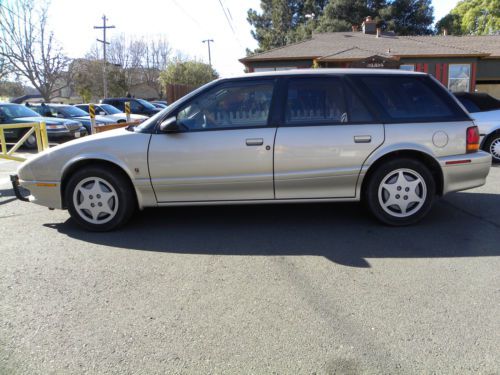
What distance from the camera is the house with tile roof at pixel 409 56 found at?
72.3 feet

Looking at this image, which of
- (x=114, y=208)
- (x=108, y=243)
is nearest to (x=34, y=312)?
(x=108, y=243)

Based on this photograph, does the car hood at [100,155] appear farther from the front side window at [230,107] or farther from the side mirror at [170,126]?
the front side window at [230,107]

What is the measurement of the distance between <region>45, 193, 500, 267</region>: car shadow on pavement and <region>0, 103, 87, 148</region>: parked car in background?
9.34 metres

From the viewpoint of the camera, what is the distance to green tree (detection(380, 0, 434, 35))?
119 feet

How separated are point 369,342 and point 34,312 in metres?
2.38

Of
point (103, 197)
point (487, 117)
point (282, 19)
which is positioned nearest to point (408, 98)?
point (103, 197)

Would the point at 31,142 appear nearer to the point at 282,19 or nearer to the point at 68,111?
the point at 68,111

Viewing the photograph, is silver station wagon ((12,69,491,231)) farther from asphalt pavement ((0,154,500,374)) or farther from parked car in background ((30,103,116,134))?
parked car in background ((30,103,116,134))

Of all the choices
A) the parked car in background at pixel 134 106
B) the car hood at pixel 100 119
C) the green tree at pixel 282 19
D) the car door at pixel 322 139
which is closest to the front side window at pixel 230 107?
the car door at pixel 322 139

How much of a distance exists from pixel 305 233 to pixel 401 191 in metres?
1.18

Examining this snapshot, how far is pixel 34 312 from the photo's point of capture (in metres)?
2.99

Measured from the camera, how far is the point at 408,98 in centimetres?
460

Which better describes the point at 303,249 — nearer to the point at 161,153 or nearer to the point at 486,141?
the point at 161,153

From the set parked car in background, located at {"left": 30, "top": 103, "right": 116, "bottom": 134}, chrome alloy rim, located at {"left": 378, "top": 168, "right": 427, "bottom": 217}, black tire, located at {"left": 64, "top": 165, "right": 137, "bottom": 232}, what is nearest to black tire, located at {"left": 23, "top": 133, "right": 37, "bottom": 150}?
parked car in background, located at {"left": 30, "top": 103, "right": 116, "bottom": 134}
